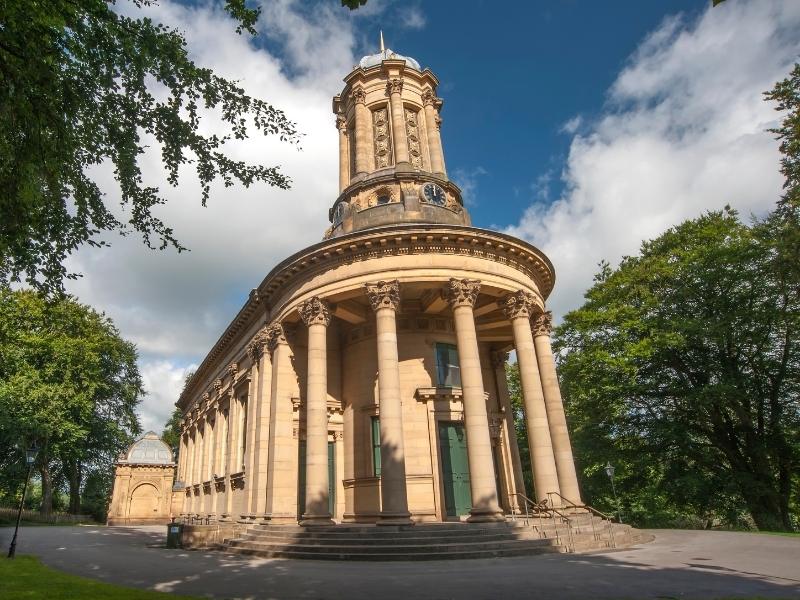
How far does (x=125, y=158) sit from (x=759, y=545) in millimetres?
18166

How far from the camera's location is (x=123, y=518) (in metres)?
45.8

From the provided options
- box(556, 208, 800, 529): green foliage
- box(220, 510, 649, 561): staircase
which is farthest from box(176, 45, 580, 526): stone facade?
box(556, 208, 800, 529): green foliage

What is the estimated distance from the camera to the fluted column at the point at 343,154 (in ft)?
87.9

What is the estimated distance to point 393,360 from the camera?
16.5 meters

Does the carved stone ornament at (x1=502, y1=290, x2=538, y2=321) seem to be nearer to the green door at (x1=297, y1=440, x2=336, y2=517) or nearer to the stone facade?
the stone facade

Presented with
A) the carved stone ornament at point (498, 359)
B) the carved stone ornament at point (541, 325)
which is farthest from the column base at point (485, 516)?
the carved stone ornament at point (498, 359)

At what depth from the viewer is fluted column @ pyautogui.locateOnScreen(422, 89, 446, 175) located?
25.6 m

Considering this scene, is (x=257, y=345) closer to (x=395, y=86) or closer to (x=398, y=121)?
(x=398, y=121)

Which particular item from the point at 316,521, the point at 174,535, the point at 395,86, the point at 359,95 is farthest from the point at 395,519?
the point at 359,95

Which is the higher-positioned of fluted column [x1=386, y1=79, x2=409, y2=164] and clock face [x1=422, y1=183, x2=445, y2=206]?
fluted column [x1=386, y1=79, x2=409, y2=164]

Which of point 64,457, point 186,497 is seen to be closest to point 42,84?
point 186,497

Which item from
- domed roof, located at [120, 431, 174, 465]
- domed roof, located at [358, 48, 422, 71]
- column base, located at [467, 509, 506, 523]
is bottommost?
column base, located at [467, 509, 506, 523]

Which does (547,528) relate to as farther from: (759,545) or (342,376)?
(342,376)

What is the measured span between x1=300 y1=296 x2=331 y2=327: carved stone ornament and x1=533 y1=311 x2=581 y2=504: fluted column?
8.72 metres
